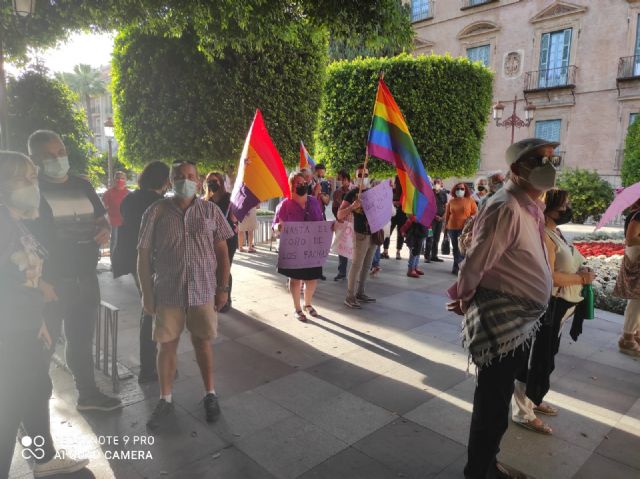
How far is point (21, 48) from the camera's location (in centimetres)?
739

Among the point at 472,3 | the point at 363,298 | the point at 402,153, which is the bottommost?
the point at 363,298

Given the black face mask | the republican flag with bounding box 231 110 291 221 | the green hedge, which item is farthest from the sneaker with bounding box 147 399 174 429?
the green hedge

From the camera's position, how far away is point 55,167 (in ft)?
11.0

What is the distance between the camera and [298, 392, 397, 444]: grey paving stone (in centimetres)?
338

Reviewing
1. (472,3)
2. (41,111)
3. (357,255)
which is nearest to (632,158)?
(472,3)

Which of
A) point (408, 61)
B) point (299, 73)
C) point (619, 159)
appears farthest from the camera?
point (619, 159)

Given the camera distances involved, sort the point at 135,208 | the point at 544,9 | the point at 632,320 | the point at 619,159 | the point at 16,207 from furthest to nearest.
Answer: the point at 544,9 → the point at 619,159 → the point at 632,320 → the point at 135,208 → the point at 16,207

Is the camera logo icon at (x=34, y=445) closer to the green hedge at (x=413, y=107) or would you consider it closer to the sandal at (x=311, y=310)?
the sandal at (x=311, y=310)

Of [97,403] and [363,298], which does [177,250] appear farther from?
[363,298]

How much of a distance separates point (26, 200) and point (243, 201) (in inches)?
99.9

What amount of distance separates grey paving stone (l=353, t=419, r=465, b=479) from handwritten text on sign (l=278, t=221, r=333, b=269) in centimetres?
282

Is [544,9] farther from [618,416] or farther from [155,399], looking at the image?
[155,399]

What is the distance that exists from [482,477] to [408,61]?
11959 millimetres

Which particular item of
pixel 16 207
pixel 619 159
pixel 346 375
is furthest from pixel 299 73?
pixel 619 159
